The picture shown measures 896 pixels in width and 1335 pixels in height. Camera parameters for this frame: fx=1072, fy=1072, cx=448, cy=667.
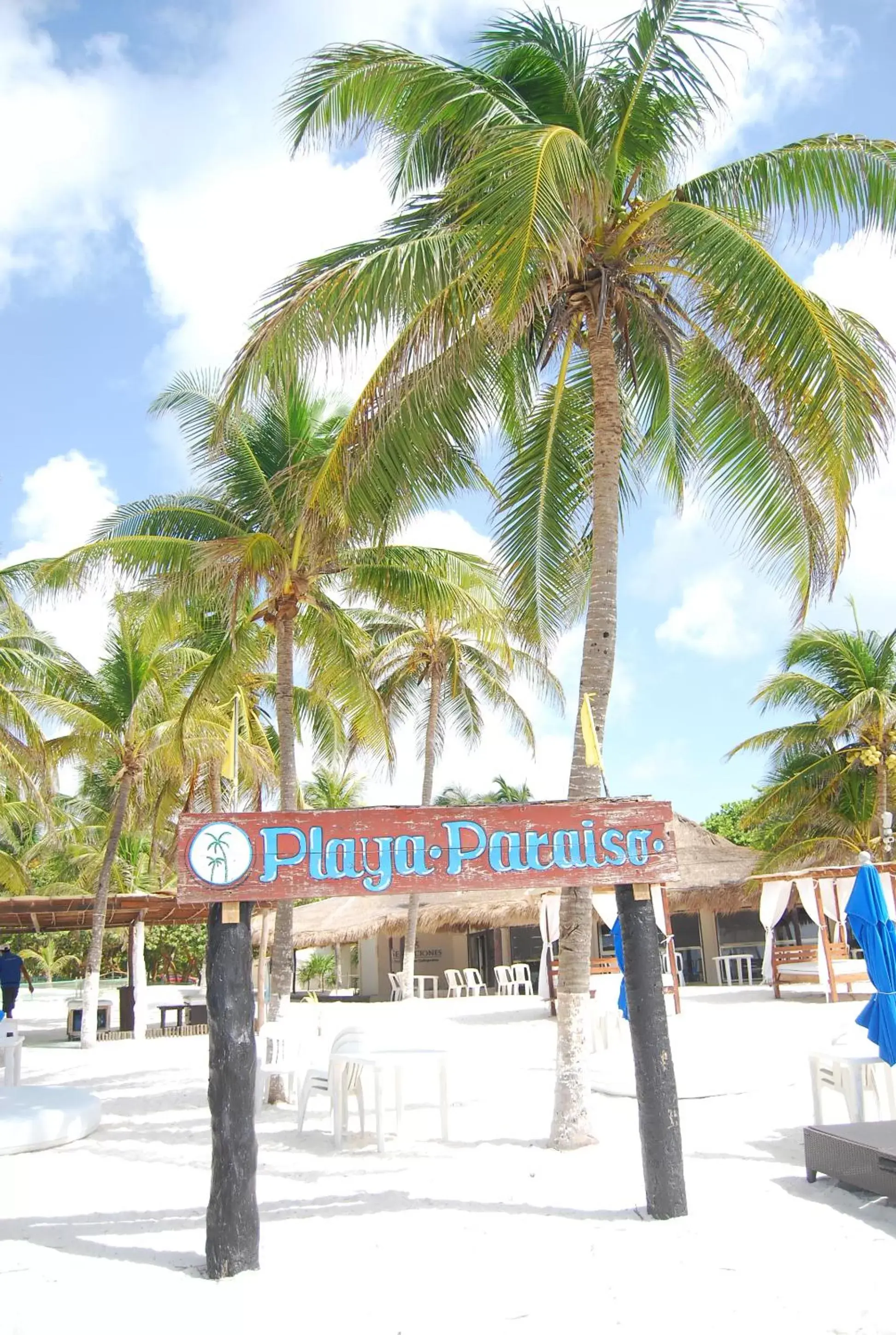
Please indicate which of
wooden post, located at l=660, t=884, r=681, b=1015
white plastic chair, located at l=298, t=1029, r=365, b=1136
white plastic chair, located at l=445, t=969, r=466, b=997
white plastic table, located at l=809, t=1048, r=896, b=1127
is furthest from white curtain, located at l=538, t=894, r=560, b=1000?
white plastic table, located at l=809, t=1048, r=896, b=1127

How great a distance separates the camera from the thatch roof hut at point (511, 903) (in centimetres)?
2234

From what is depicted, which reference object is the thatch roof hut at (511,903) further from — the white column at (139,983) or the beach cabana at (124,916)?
the white column at (139,983)

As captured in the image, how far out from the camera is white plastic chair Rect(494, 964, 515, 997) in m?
22.5

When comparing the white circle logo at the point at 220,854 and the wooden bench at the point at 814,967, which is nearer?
the white circle logo at the point at 220,854

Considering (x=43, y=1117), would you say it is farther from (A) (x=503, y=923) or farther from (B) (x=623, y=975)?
(A) (x=503, y=923)

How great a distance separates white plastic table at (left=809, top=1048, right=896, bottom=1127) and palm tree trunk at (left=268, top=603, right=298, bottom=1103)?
4296mm

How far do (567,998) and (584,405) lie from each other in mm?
4896

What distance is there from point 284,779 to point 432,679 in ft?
41.9

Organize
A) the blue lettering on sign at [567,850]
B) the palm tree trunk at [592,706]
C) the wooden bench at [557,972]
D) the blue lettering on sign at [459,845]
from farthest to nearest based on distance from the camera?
the wooden bench at [557,972] → the palm tree trunk at [592,706] → the blue lettering on sign at [567,850] → the blue lettering on sign at [459,845]

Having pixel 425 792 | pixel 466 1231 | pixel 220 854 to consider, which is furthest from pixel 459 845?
pixel 425 792

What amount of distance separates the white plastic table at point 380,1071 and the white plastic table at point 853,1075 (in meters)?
2.48

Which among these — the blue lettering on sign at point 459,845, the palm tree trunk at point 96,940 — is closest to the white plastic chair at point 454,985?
the palm tree trunk at point 96,940

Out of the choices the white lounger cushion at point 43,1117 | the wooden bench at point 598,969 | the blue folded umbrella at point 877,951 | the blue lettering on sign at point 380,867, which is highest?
the blue lettering on sign at point 380,867

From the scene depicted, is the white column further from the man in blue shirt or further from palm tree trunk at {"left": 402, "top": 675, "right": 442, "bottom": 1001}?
palm tree trunk at {"left": 402, "top": 675, "right": 442, "bottom": 1001}
